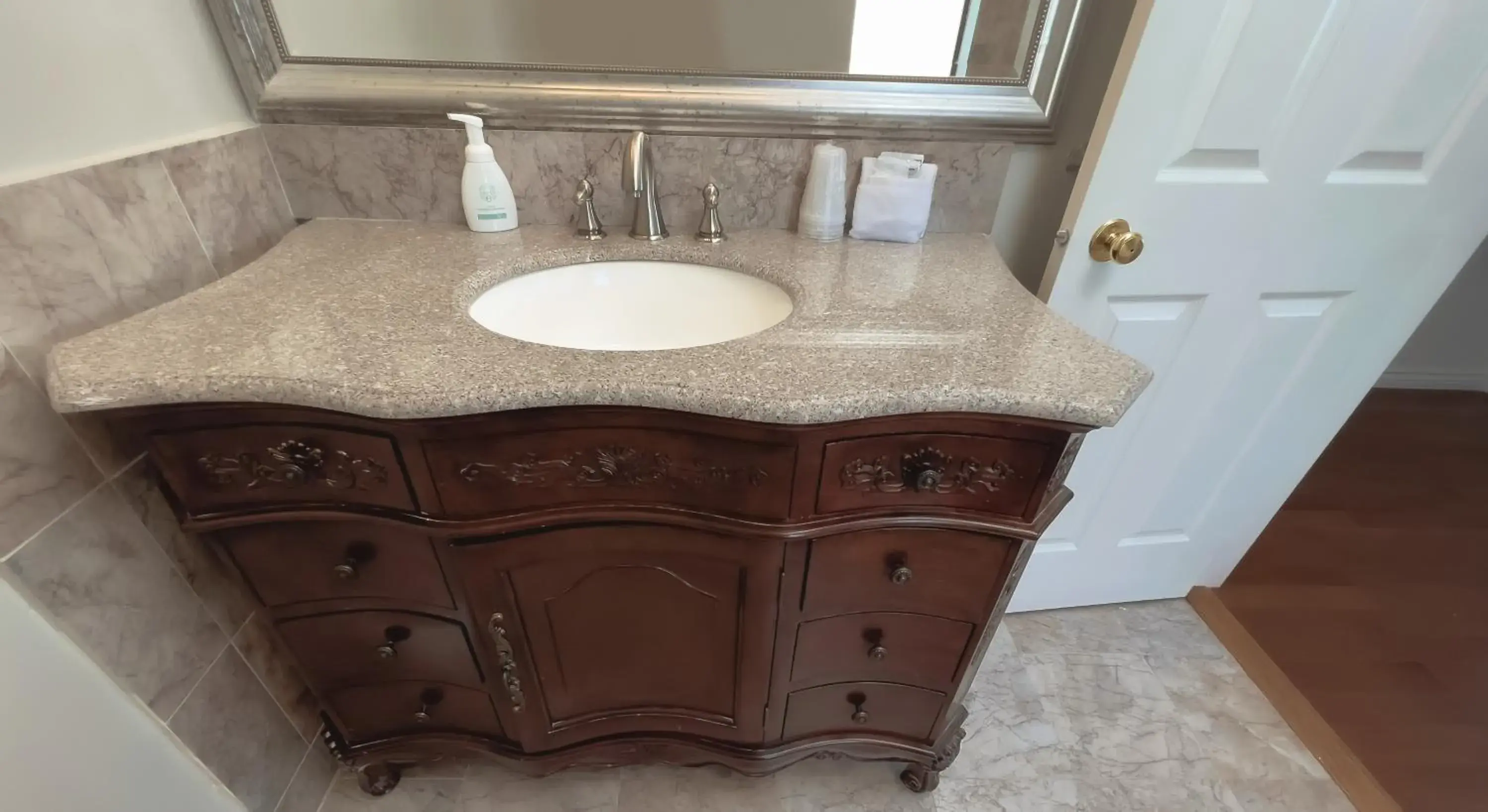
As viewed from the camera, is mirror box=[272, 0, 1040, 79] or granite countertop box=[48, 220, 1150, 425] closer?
granite countertop box=[48, 220, 1150, 425]

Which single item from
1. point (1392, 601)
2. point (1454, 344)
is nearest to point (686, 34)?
point (1392, 601)

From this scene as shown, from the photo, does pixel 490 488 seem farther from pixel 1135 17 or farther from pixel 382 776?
pixel 1135 17

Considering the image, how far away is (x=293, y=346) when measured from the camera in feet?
2.18

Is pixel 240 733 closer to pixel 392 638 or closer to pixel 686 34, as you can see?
pixel 392 638

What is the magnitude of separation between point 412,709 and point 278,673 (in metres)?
0.24

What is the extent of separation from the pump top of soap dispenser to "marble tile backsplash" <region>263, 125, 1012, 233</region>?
1.7 inches

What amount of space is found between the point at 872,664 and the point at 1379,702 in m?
1.29

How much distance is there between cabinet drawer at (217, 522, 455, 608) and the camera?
0.77 metres

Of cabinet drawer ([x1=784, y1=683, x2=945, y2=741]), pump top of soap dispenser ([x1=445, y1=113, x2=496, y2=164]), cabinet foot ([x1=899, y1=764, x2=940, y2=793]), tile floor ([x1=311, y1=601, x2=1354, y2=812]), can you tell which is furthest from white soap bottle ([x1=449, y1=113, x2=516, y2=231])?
cabinet foot ([x1=899, y1=764, x2=940, y2=793])

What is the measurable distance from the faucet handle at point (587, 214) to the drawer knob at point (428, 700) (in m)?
0.76

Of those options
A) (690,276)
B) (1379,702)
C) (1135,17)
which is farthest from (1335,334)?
(690,276)

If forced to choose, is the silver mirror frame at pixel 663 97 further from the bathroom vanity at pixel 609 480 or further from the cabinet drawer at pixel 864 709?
the cabinet drawer at pixel 864 709

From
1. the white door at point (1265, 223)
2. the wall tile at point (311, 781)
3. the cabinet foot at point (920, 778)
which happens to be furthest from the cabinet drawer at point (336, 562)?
the white door at point (1265, 223)

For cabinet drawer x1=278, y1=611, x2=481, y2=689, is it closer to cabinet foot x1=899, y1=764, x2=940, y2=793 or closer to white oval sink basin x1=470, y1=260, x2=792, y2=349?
white oval sink basin x1=470, y1=260, x2=792, y2=349
